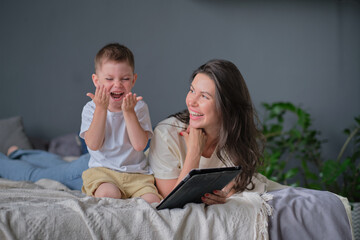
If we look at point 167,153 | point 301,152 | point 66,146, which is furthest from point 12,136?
point 301,152

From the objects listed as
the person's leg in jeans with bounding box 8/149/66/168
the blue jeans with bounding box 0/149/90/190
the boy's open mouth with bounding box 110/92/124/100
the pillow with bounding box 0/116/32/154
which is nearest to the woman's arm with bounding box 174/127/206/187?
the boy's open mouth with bounding box 110/92/124/100

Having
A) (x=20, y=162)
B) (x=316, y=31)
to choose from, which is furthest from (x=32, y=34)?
(x=316, y=31)

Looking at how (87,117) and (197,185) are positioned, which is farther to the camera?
(87,117)

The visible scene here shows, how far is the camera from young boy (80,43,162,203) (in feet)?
5.50

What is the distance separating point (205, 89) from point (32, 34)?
232 centimetres

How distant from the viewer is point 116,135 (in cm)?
179

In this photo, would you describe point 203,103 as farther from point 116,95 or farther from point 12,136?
point 12,136

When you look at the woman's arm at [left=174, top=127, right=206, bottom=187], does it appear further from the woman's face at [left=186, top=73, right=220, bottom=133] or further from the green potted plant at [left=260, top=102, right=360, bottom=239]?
the green potted plant at [left=260, top=102, right=360, bottom=239]

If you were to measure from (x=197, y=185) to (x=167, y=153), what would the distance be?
15.1 inches

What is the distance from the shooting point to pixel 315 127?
370 centimetres

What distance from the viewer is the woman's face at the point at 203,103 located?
5.63ft

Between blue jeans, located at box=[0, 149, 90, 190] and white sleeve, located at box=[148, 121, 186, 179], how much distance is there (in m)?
0.56

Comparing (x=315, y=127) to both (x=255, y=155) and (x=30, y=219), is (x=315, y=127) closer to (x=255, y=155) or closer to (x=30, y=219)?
(x=255, y=155)

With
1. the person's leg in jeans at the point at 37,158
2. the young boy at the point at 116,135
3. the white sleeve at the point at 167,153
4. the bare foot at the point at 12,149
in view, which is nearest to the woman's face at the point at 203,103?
the white sleeve at the point at 167,153
